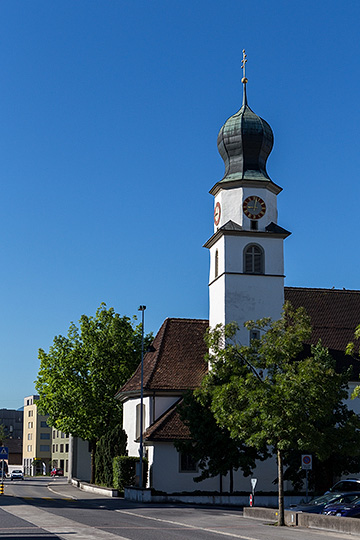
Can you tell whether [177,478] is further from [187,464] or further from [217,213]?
[217,213]

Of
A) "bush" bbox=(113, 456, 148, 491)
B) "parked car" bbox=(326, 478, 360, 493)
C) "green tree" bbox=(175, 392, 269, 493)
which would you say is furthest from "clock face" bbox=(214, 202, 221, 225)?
"parked car" bbox=(326, 478, 360, 493)

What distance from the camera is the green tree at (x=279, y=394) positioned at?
28.5m

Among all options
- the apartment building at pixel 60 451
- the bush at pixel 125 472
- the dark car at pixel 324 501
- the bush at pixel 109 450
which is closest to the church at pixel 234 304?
the bush at pixel 109 450

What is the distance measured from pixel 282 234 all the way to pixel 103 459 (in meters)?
20.3

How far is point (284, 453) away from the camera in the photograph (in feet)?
95.9

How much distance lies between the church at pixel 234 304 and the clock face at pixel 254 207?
6cm

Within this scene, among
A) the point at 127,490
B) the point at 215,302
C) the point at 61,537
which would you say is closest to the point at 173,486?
the point at 127,490

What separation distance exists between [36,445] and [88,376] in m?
103

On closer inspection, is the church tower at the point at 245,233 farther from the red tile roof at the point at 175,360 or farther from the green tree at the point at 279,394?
the green tree at the point at 279,394

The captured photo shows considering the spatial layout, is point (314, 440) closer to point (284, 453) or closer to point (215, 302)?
point (284, 453)

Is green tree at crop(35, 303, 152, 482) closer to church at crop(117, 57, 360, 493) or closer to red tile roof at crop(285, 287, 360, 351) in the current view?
church at crop(117, 57, 360, 493)

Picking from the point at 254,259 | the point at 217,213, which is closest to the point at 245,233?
the point at 254,259

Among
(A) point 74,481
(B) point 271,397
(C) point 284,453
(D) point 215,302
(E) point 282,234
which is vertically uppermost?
(E) point 282,234

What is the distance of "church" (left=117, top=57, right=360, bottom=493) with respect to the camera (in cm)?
4300
